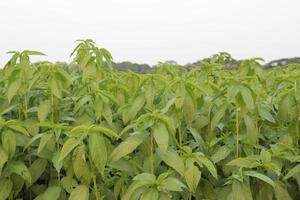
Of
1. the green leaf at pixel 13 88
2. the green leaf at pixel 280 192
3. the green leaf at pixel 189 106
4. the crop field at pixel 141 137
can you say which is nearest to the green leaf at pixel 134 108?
the crop field at pixel 141 137

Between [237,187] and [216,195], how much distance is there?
0.14 metres

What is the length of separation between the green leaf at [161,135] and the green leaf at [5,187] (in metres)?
0.47

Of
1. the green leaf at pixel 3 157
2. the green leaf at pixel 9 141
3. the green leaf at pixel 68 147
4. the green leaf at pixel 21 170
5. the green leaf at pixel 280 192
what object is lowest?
the green leaf at pixel 280 192

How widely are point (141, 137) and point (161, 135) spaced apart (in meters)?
0.07

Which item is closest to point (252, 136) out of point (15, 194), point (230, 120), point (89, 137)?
point (230, 120)

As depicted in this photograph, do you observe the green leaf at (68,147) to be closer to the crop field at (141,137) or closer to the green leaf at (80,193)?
the crop field at (141,137)

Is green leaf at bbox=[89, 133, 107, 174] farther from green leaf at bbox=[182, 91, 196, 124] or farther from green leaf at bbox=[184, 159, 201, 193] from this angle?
green leaf at bbox=[182, 91, 196, 124]

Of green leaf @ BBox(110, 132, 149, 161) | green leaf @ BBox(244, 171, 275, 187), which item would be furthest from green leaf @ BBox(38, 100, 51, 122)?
green leaf @ BBox(244, 171, 275, 187)

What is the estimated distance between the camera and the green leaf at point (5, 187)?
1.47m

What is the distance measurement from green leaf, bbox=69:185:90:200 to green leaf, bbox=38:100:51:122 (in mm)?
283

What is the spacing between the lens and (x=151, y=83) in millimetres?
1643

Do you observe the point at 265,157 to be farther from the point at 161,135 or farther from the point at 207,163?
the point at 161,135

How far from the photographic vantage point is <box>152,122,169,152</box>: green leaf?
131 centimetres

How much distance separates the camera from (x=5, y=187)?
1.48 metres
